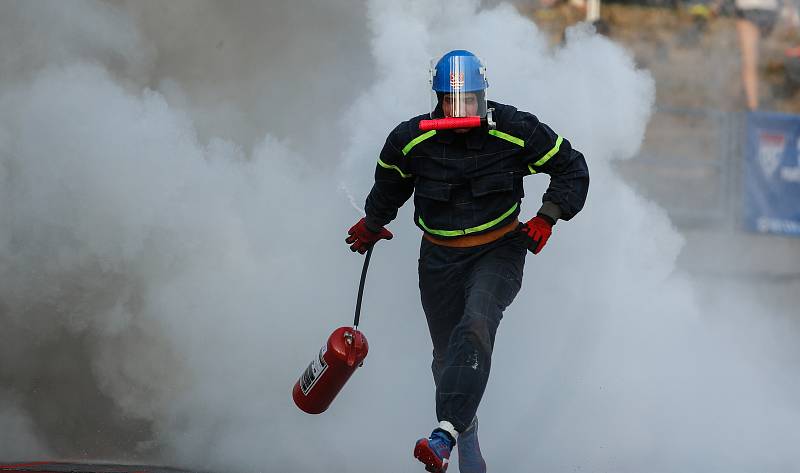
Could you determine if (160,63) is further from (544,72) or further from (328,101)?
(544,72)

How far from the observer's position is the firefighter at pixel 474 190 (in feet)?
16.1

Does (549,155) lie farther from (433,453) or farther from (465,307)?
(433,453)

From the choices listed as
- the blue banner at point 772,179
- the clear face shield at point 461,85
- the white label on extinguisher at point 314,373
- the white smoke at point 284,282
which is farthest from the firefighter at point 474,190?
the blue banner at point 772,179

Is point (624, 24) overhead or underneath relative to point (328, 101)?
overhead

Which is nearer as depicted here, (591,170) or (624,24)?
(591,170)

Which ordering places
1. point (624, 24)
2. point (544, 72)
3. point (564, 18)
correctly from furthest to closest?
point (624, 24) < point (564, 18) < point (544, 72)

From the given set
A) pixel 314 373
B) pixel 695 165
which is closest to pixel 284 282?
pixel 314 373

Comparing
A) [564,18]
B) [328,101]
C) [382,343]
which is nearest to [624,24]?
[564,18]

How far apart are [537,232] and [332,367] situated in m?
0.94

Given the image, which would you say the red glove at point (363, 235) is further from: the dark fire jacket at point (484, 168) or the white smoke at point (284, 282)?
the white smoke at point (284, 282)

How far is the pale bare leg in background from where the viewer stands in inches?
468

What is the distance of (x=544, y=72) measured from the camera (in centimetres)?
655

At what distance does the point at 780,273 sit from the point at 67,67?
6.87 metres

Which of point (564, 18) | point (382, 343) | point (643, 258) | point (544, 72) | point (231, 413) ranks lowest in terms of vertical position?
point (231, 413)
